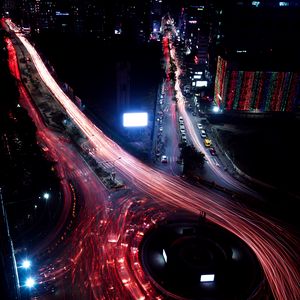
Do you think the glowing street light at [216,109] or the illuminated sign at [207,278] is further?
the glowing street light at [216,109]

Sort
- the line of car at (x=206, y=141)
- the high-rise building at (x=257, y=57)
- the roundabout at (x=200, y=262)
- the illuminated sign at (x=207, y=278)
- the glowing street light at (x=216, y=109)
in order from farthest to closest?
1. the glowing street light at (x=216, y=109)
2. the high-rise building at (x=257, y=57)
3. the line of car at (x=206, y=141)
4. the illuminated sign at (x=207, y=278)
5. the roundabout at (x=200, y=262)

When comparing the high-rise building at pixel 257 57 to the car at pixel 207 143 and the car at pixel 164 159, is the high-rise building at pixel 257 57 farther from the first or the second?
the car at pixel 164 159

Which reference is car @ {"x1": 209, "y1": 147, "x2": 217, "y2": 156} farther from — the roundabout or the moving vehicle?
the roundabout

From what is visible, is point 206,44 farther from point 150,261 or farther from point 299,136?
point 150,261

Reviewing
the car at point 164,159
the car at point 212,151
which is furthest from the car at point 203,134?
the car at point 164,159

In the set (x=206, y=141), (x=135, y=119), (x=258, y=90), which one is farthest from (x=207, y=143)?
(x=258, y=90)

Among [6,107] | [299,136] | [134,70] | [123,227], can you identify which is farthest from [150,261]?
[134,70]
